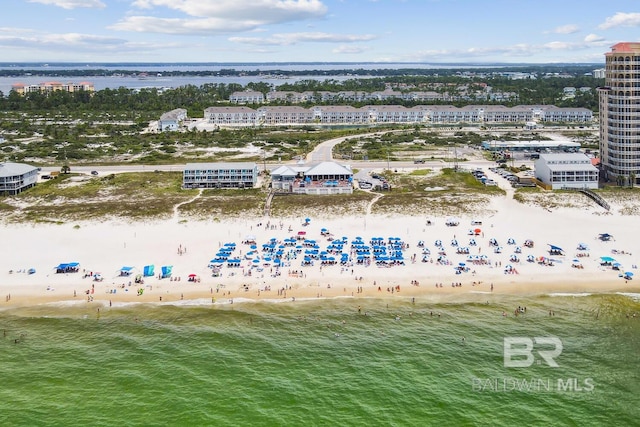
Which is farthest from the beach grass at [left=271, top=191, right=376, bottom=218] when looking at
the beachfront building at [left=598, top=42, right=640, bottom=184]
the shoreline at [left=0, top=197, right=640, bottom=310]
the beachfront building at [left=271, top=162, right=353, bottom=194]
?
the beachfront building at [left=598, top=42, right=640, bottom=184]

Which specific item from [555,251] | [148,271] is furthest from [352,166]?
[148,271]

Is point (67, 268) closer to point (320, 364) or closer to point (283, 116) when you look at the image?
point (320, 364)

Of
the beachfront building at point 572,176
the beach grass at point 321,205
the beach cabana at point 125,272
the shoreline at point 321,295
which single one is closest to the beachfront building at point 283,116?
the beach grass at point 321,205

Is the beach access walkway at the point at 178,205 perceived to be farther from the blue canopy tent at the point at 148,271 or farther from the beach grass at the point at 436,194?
the beach grass at the point at 436,194

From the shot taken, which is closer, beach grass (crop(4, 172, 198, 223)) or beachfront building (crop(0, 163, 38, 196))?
beach grass (crop(4, 172, 198, 223))

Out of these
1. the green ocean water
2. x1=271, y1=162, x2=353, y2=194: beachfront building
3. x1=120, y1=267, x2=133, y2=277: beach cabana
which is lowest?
the green ocean water

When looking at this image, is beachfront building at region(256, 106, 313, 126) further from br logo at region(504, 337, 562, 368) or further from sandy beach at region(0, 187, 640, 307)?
br logo at region(504, 337, 562, 368)
